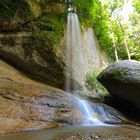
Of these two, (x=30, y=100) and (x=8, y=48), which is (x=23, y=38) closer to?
(x=8, y=48)

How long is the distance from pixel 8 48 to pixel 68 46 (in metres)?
2.99

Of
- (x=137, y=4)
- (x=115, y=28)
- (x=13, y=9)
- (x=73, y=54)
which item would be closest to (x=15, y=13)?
(x=13, y=9)

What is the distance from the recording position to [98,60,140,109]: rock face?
9867 mm

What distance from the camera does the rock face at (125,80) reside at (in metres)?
9.87

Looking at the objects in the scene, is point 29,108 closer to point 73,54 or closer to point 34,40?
point 34,40

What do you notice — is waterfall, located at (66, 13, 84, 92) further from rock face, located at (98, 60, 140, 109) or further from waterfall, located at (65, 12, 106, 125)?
rock face, located at (98, 60, 140, 109)

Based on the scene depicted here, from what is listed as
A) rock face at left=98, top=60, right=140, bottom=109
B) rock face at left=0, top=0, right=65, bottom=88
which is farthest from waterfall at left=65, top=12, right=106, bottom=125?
rock face at left=98, top=60, right=140, bottom=109

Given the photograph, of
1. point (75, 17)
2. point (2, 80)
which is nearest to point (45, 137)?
point (2, 80)

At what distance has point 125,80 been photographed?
392 inches

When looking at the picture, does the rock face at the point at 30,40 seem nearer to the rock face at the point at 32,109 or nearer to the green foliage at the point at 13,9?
the green foliage at the point at 13,9

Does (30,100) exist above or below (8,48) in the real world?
below

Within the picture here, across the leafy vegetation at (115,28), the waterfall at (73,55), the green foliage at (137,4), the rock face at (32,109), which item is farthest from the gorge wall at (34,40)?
the green foliage at (137,4)

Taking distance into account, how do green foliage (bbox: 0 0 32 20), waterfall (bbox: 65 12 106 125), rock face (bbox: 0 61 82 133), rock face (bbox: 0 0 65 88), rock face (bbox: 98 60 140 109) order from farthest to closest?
waterfall (bbox: 65 12 106 125) → rock face (bbox: 0 0 65 88) → green foliage (bbox: 0 0 32 20) → rock face (bbox: 98 60 140 109) → rock face (bbox: 0 61 82 133)

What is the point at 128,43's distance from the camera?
24.3 metres
